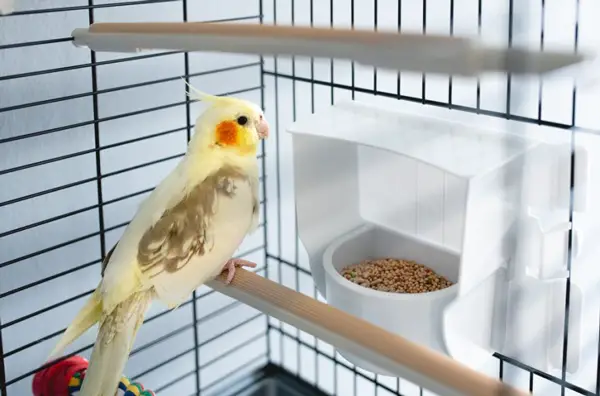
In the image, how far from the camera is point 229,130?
0.95 m

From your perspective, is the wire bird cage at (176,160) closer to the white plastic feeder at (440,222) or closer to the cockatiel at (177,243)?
the white plastic feeder at (440,222)

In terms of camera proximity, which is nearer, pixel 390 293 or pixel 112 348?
pixel 112 348

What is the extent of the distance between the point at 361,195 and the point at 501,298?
319mm

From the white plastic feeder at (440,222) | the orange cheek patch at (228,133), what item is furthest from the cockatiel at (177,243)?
the white plastic feeder at (440,222)

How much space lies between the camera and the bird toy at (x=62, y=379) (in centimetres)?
108

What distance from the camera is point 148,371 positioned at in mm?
1302

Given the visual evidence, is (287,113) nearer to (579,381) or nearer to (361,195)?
(361,195)

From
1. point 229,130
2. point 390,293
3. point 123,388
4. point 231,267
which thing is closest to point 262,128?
point 229,130

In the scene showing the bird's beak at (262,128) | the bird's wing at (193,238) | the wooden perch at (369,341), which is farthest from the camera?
the bird's beak at (262,128)

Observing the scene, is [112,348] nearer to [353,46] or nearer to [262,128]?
[262,128]

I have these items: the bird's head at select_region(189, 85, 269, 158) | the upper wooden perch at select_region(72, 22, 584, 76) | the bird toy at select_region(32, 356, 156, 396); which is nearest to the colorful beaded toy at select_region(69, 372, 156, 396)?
the bird toy at select_region(32, 356, 156, 396)

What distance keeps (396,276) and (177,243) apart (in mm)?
471

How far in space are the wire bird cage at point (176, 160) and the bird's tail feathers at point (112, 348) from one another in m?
0.22

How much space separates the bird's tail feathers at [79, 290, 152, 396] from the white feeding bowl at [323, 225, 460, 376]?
32 cm
